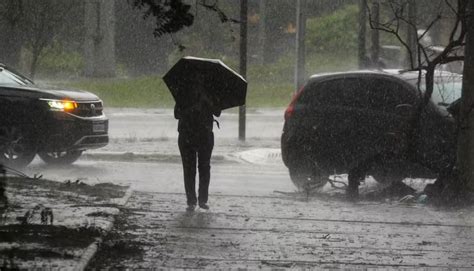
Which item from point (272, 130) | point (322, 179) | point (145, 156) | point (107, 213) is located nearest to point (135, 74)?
point (272, 130)

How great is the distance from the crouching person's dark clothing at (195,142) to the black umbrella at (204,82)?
15 cm

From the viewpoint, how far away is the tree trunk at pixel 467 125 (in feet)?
39.5

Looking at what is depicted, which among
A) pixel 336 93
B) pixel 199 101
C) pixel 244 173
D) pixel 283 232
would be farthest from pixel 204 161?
pixel 244 173

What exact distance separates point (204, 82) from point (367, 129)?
9.65ft

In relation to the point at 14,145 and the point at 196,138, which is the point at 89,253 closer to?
the point at 196,138

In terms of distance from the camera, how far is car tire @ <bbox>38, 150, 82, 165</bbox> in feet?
52.6

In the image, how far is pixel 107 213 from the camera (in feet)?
33.9

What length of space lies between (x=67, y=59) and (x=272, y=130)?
22.8 meters

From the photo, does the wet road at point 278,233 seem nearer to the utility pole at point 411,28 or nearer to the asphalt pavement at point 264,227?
the asphalt pavement at point 264,227

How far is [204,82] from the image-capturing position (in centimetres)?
1101

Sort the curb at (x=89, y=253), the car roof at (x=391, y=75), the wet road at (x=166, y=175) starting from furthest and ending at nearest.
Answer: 1. the wet road at (x=166, y=175)
2. the car roof at (x=391, y=75)
3. the curb at (x=89, y=253)

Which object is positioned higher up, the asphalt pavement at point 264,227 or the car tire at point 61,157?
the asphalt pavement at point 264,227

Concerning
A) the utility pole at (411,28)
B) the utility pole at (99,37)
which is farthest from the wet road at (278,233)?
A: the utility pole at (99,37)

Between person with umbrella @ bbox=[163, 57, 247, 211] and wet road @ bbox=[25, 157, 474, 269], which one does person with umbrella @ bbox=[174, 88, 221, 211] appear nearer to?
person with umbrella @ bbox=[163, 57, 247, 211]
